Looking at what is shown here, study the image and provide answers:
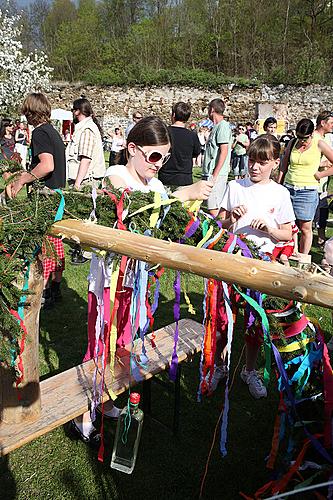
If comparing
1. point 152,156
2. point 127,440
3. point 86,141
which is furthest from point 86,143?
point 127,440

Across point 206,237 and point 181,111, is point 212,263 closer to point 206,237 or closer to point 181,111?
point 206,237

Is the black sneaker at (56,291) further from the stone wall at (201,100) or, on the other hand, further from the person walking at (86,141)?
the stone wall at (201,100)

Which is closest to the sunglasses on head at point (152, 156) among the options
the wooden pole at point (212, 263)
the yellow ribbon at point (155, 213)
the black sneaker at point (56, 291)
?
the yellow ribbon at point (155, 213)

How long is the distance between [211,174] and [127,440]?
417cm

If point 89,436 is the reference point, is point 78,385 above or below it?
above

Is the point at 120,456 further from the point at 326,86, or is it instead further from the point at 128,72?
the point at 128,72

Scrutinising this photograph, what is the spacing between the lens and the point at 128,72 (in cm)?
3127

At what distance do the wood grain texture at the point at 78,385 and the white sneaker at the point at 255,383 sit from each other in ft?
1.65

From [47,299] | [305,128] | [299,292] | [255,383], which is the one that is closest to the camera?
[299,292]

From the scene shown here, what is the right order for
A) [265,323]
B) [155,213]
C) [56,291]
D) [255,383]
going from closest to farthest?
[265,323], [155,213], [255,383], [56,291]

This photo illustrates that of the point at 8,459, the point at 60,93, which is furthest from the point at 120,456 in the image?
the point at 60,93

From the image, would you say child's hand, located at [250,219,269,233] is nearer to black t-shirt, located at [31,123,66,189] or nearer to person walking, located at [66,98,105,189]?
black t-shirt, located at [31,123,66,189]

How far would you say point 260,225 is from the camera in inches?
113

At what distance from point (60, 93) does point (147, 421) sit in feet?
91.5
